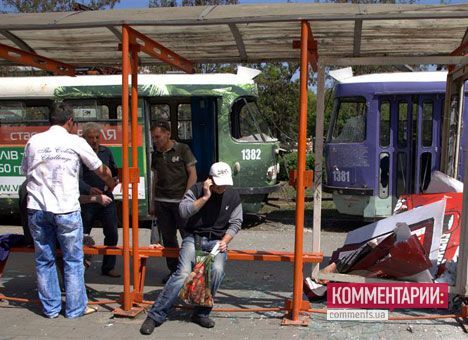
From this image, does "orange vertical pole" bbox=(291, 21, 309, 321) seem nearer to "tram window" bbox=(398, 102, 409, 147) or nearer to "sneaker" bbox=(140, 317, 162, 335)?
"sneaker" bbox=(140, 317, 162, 335)

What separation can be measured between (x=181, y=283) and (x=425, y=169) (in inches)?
233

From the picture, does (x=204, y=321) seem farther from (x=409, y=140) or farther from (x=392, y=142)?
(x=409, y=140)

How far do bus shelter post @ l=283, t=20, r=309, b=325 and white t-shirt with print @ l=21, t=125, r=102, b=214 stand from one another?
76.3 inches

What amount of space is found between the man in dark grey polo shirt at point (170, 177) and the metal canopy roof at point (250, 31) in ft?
3.42

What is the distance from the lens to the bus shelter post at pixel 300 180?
14.8 ft

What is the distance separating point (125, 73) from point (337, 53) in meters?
2.48

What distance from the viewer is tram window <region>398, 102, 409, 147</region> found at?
892 cm

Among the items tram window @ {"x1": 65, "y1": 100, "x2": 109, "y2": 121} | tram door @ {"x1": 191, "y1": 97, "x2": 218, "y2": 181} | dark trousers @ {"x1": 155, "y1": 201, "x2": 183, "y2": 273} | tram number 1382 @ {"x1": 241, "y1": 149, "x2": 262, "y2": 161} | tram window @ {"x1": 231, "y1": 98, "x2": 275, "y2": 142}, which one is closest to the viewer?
dark trousers @ {"x1": 155, "y1": 201, "x2": 183, "y2": 273}

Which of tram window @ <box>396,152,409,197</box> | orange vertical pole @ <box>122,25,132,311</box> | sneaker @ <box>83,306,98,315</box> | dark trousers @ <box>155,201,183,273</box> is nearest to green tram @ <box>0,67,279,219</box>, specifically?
tram window @ <box>396,152,409,197</box>

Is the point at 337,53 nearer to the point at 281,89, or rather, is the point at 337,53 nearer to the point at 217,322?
the point at 217,322

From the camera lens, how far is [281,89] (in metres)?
22.5

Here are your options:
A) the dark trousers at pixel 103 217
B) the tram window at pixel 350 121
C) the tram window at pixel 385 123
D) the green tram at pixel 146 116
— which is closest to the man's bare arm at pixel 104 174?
the dark trousers at pixel 103 217

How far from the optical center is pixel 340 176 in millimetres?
9109

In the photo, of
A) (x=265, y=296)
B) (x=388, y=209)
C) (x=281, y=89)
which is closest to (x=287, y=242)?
(x=388, y=209)
